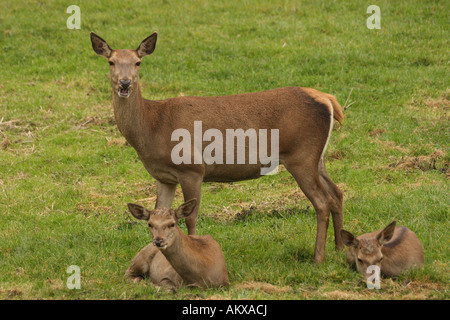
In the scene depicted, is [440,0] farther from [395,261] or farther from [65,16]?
[395,261]

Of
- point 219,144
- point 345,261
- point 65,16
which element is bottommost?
point 345,261

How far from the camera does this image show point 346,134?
1291cm

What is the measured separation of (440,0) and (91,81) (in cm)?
884

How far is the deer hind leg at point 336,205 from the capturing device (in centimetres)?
911

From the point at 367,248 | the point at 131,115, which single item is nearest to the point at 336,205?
the point at 367,248

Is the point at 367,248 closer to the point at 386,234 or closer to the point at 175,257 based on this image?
the point at 386,234

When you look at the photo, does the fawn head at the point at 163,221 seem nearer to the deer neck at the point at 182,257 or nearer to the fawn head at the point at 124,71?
the deer neck at the point at 182,257

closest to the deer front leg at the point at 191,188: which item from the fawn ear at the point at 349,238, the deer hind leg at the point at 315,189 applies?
the deer hind leg at the point at 315,189

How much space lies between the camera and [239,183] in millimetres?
11688

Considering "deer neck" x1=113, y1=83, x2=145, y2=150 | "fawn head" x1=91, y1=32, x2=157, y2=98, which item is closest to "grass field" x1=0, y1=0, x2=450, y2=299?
"deer neck" x1=113, y1=83, x2=145, y2=150

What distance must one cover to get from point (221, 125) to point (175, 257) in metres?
2.00

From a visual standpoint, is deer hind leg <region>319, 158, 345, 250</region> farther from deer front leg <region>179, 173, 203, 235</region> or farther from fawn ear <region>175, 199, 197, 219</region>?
fawn ear <region>175, 199, 197, 219</region>

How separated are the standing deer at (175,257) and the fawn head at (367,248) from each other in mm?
1381
